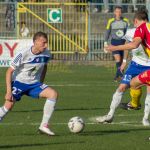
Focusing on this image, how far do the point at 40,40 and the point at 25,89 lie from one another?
2.76 ft

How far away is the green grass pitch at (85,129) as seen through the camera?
11062 mm

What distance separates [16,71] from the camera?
12.5 m

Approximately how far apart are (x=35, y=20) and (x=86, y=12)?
2.37m

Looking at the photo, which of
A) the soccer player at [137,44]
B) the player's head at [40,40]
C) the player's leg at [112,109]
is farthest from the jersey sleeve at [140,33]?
the player's leg at [112,109]

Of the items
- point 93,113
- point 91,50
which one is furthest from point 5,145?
point 91,50

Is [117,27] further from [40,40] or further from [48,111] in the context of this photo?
[48,111]

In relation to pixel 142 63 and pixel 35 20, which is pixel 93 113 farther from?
pixel 35 20

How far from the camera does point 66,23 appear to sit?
110ft

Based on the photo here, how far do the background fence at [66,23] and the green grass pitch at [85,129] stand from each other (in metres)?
8.99

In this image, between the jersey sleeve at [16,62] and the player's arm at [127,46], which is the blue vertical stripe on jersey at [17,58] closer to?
the jersey sleeve at [16,62]

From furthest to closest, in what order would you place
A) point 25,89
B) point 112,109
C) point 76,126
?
point 112,109 → point 25,89 → point 76,126

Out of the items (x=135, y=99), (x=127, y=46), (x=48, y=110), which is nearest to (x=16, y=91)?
(x=48, y=110)

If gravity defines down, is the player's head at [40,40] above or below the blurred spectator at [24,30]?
above

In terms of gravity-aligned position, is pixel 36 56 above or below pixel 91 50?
above
